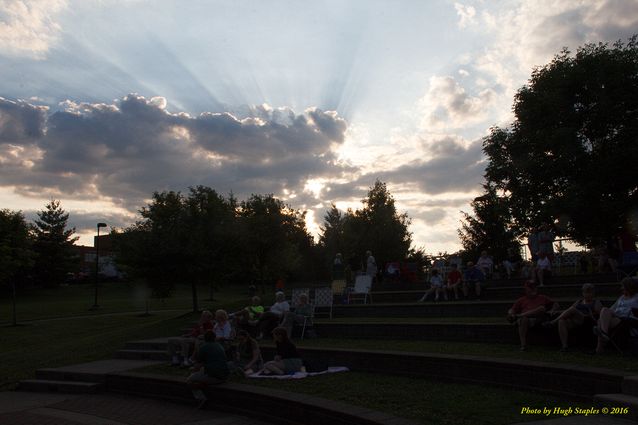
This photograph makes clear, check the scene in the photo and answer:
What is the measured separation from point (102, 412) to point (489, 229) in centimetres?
3136

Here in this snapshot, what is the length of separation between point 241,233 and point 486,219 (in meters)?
17.7

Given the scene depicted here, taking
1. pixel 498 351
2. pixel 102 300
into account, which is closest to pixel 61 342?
pixel 498 351

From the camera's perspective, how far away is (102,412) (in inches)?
356

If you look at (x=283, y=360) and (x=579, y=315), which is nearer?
(x=579, y=315)

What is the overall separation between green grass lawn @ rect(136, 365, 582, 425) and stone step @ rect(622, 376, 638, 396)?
719mm

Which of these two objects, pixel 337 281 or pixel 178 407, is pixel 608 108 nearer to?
pixel 337 281

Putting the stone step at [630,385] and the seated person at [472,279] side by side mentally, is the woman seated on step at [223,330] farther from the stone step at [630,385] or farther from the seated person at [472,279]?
the stone step at [630,385]

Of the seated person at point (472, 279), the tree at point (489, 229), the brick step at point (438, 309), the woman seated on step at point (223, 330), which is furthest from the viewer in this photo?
the tree at point (489, 229)

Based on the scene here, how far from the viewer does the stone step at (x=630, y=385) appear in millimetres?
5875

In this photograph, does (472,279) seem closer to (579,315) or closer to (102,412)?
(579,315)

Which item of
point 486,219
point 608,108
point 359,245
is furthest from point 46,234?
point 608,108

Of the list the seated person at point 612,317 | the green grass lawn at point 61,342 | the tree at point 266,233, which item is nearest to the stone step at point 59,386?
the green grass lawn at point 61,342

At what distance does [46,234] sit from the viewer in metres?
63.6

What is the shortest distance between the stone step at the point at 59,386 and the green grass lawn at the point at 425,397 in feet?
12.5
